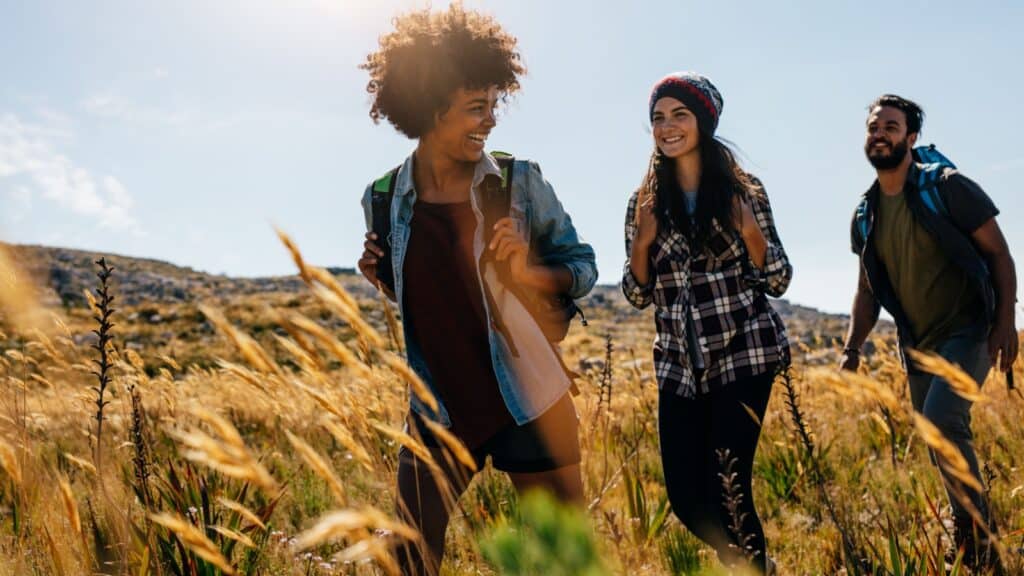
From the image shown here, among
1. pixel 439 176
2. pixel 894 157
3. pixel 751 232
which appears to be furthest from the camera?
pixel 894 157

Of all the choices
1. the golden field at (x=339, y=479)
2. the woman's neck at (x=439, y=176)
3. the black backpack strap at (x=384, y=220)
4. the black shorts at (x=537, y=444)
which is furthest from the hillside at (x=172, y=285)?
the black shorts at (x=537, y=444)

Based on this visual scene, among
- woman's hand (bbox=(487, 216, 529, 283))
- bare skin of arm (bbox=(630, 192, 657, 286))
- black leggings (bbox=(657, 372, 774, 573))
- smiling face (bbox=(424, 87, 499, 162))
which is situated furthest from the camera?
bare skin of arm (bbox=(630, 192, 657, 286))

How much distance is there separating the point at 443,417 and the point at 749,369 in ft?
4.33

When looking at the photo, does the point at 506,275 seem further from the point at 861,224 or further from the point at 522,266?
the point at 861,224

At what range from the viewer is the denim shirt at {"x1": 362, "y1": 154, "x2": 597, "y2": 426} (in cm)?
231

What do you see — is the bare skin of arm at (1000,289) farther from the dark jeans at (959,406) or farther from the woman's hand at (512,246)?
the woman's hand at (512,246)

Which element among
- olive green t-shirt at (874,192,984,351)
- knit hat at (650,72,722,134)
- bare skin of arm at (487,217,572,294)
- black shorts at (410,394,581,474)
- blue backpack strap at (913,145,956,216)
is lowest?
black shorts at (410,394,581,474)

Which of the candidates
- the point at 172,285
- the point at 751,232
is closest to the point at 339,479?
the point at 751,232

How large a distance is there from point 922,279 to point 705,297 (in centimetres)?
125

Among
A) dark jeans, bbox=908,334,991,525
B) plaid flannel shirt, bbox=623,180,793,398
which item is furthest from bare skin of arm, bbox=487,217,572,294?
dark jeans, bbox=908,334,991,525

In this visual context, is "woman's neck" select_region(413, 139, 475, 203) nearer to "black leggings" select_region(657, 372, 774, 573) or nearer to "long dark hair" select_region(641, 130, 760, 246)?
"long dark hair" select_region(641, 130, 760, 246)

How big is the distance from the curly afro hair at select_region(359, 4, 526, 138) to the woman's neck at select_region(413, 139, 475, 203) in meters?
0.09

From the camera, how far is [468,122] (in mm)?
2426

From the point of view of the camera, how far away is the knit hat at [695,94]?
127 inches
